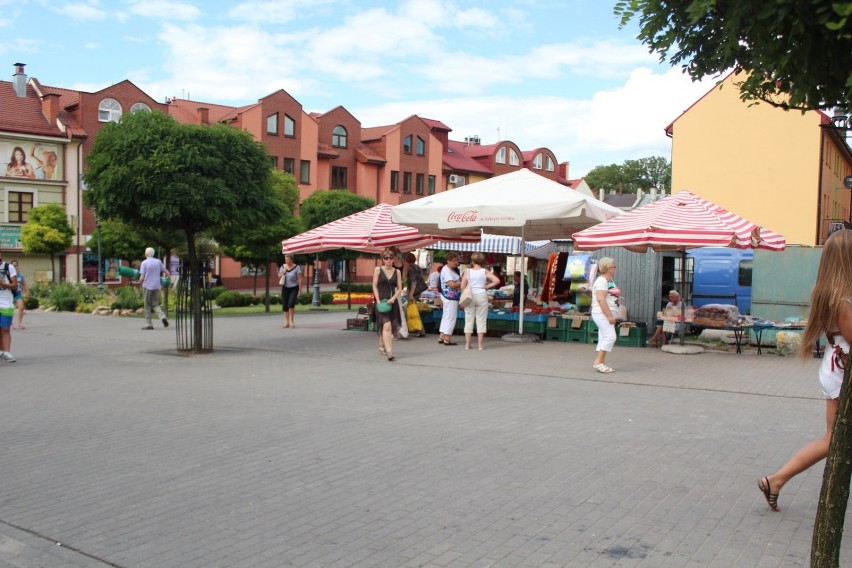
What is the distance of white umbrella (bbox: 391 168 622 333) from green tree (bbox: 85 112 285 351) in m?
3.38

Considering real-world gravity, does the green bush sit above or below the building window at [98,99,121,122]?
below

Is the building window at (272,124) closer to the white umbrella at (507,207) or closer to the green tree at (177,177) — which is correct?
the white umbrella at (507,207)

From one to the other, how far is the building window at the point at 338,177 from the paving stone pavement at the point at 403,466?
48033 mm

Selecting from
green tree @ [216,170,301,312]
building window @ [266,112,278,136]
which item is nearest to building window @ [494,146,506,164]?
building window @ [266,112,278,136]

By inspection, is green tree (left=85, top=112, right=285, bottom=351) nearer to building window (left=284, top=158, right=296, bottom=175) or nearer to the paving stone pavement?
the paving stone pavement

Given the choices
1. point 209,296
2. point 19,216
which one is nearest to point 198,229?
point 209,296

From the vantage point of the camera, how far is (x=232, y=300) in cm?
2969

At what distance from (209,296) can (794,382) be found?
9.37m

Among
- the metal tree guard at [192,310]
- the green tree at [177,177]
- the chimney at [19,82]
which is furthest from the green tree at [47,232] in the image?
the green tree at [177,177]

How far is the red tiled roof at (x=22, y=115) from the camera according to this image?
45.2 m

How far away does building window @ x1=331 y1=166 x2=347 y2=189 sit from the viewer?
58844 millimetres

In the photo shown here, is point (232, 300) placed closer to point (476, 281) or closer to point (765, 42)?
point (476, 281)

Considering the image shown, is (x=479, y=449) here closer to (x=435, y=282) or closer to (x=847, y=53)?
(x=847, y=53)

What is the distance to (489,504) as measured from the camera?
200 inches
